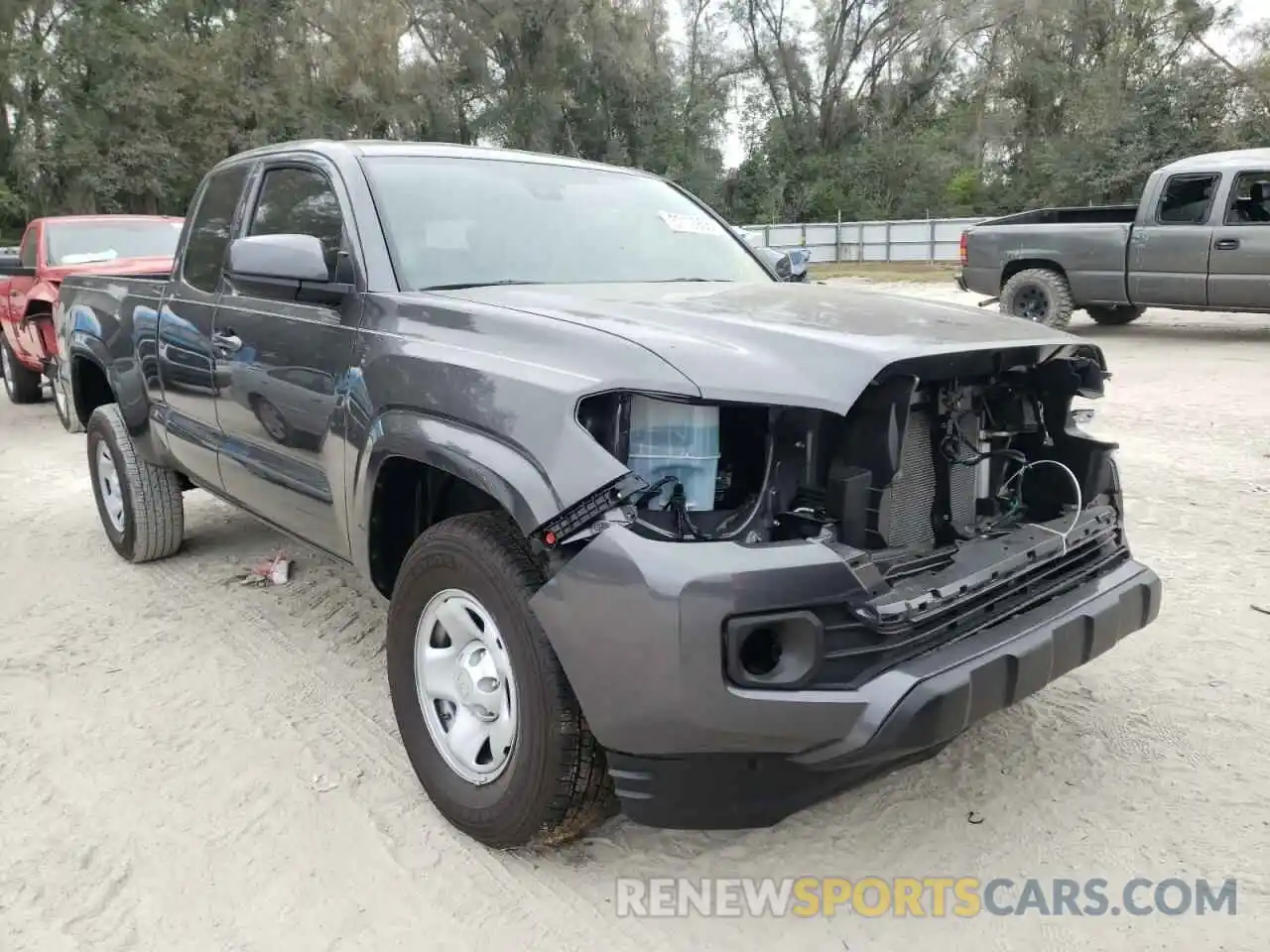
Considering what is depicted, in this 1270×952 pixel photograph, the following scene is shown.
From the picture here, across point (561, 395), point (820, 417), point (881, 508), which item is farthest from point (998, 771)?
point (561, 395)

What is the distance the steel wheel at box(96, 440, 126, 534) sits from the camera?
16.8 ft

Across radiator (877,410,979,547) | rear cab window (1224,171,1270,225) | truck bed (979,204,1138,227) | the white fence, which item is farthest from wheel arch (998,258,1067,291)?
the white fence

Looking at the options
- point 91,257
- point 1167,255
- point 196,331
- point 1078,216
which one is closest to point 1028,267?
A: point 1078,216

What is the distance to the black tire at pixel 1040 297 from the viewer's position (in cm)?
1198

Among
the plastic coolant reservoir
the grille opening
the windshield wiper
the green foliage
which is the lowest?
the grille opening

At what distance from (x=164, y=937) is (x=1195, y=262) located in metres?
11.8

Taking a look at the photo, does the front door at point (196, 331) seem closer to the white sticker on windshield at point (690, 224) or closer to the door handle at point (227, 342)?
the door handle at point (227, 342)

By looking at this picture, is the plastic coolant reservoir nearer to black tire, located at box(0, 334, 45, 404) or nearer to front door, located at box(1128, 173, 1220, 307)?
black tire, located at box(0, 334, 45, 404)

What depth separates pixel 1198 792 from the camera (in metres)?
2.84

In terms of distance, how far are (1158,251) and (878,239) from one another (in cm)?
2007

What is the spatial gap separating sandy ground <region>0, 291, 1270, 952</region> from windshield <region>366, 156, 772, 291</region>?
1.51 meters

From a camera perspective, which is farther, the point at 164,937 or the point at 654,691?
the point at 164,937

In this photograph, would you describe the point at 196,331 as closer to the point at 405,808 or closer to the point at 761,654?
the point at 405,808

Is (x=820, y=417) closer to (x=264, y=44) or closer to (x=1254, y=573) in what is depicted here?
(x=1254, y=573)
